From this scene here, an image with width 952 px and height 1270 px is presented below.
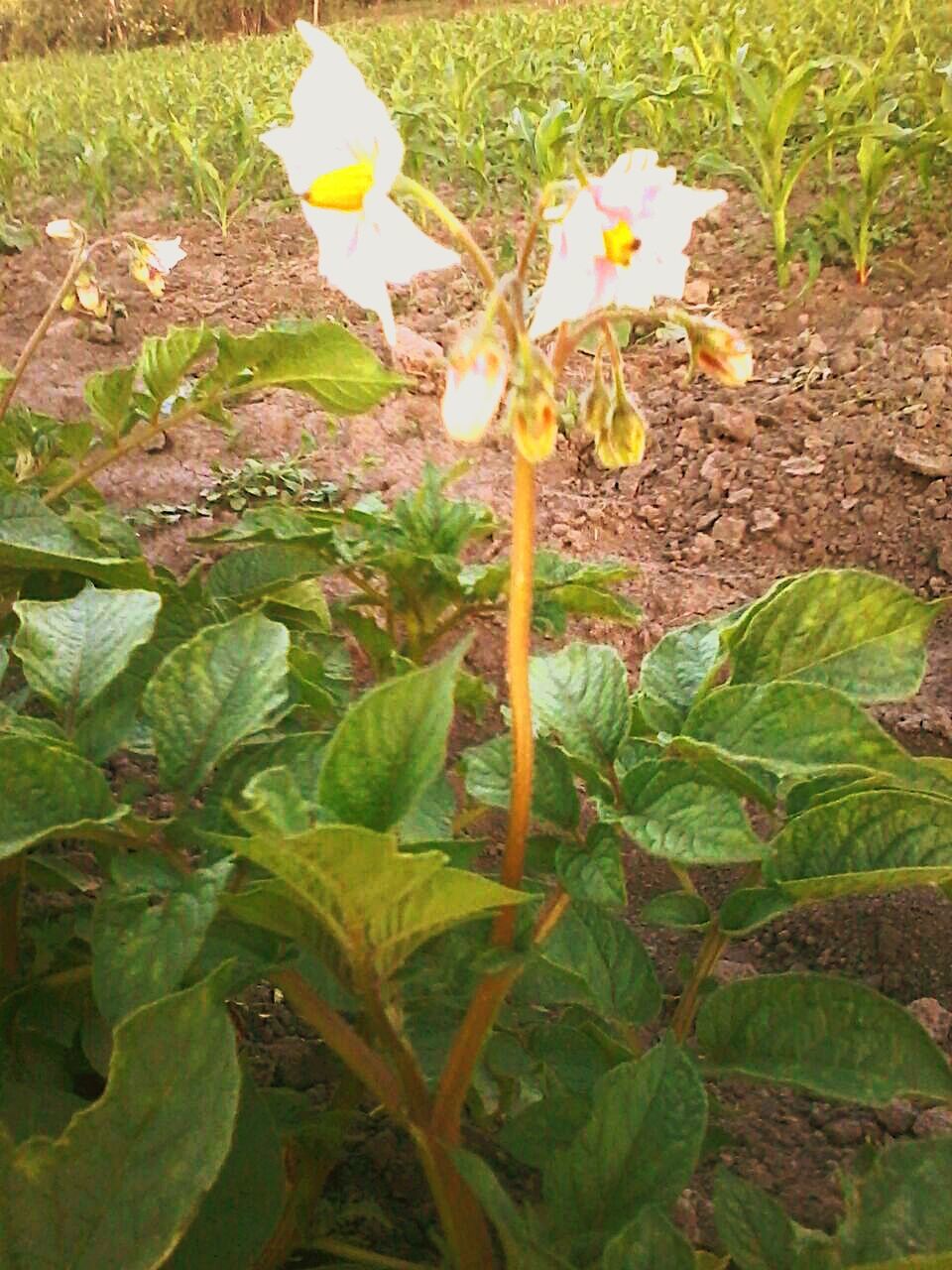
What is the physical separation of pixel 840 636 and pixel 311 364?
Answer: 20.3 inches

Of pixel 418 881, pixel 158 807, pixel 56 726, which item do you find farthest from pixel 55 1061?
pixel 158 807

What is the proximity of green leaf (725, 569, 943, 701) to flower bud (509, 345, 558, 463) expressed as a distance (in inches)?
8.9

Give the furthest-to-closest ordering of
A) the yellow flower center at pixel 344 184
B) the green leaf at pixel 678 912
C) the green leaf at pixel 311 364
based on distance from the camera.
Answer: the green leaf at pixel 311 364 < the green leaf at pixel 678 912 < the yellow flower center at pixel 344 184

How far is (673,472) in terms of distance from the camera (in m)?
1.87

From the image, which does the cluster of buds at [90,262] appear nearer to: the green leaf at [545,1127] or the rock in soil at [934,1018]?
the green leaf at [545,1127]

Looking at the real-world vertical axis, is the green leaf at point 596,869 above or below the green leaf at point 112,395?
below

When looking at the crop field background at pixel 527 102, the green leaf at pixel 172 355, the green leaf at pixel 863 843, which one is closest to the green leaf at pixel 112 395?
the green leaf at pixel 172 355

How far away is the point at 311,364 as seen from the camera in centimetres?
100

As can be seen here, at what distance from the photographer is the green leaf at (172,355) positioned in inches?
39.2

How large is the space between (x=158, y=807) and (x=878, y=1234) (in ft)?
2.77

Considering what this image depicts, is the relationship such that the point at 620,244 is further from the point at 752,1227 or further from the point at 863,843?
the point at 752,1227

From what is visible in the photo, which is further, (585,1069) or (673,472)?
(673,472)

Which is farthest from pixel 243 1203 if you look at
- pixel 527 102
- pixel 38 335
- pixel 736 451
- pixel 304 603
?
pixel 527 102

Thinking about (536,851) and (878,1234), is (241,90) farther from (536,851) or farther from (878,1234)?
(878,1234)
